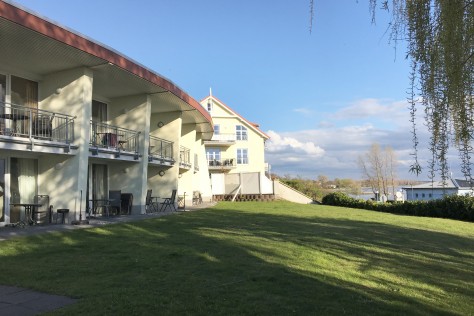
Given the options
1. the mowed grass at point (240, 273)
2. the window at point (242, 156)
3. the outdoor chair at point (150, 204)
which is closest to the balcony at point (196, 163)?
the outdoor chair at point (150, 204)

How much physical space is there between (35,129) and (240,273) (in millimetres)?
10582

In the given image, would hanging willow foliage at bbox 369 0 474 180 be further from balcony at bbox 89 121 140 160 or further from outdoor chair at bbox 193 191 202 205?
outdoor chair at bbox 193 191 202 205

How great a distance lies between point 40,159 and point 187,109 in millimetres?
10001

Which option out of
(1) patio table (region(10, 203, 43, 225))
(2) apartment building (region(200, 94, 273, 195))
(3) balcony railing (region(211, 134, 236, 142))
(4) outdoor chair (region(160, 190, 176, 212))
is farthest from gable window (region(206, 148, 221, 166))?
(1) patio table (region(10, 203, 43, 225))

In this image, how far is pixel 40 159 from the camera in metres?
14.7

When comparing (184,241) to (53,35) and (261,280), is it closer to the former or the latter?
(261,280)

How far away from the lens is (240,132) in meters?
52.7

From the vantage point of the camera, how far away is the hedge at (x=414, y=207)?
25.5 meters

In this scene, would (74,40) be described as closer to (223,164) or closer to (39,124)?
(39,124)

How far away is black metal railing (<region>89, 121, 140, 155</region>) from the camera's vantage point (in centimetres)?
1675

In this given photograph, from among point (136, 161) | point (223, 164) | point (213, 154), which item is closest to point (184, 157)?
point (136, 161)

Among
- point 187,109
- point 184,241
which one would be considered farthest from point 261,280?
point 187,109

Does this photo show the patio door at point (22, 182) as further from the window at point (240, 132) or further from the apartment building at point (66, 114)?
the window at point (240, 132)

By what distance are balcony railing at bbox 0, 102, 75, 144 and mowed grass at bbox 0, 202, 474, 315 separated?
4.20 meters
